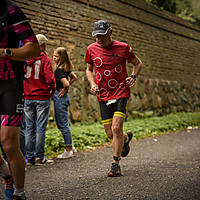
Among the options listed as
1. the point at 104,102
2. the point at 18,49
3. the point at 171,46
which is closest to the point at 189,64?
the point at 171,46

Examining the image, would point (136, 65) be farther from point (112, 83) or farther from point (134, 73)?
point (112, 83)

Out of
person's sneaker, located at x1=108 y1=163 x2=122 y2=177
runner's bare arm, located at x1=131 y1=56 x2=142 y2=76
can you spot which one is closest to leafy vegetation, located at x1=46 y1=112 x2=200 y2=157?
person's sneaker, located at x1=108 y1=163 x2=122 y2=177

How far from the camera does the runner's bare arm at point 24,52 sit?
2488 millimetres

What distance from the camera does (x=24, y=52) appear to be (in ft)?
8.34

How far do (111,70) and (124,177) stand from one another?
1.39 m

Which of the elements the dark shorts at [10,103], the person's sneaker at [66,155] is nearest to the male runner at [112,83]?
the person's sneaker at [66,155]

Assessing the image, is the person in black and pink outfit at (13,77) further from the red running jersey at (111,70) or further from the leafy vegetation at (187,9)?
the leafy vegetation at (187,9)

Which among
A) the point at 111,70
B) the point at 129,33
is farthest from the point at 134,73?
the point at 129,33

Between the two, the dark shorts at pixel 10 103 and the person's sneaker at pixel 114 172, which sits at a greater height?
the dark shorts at pixel 10 103

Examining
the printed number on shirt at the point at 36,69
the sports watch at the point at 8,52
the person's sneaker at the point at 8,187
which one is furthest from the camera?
the printed number on shirt at the point at 36,69

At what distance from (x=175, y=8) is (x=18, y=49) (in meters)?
18.3

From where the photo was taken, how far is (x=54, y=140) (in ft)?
21.4

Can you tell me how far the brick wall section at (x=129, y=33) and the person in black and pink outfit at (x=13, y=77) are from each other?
19.1 ft

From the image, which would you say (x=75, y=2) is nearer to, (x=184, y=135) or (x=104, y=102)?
(x=184, y=135)
